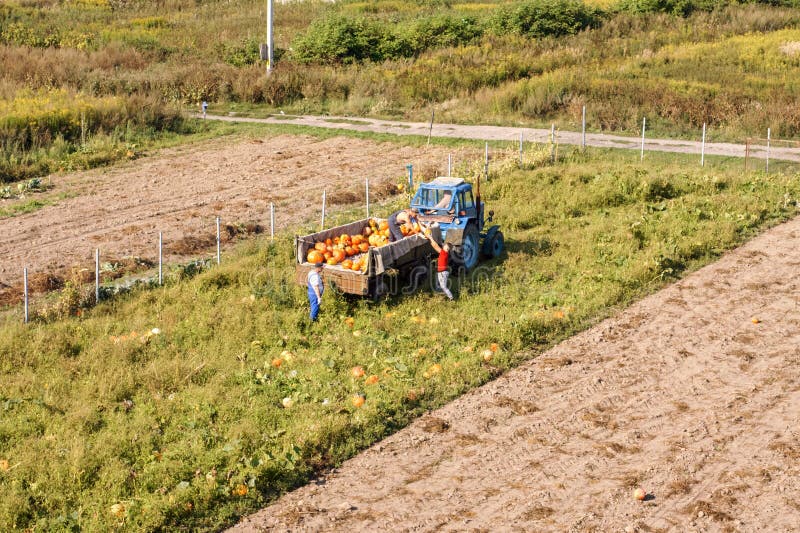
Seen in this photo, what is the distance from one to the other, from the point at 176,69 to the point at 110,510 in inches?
1628

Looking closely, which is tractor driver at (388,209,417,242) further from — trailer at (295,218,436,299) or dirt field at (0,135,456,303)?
dirt field at (0,135,456,303)

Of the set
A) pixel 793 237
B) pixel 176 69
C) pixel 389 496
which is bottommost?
pixel 389 496

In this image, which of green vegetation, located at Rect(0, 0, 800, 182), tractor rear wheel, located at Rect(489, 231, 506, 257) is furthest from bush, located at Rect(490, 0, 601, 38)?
tractor rear wheel, located at Rect(489, 231, 506, 257)

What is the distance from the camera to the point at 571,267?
65.7 feet

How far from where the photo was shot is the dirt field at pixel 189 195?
72.1 ft

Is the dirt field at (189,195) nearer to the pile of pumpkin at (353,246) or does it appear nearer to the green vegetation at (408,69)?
the green vegetation at (408,69)

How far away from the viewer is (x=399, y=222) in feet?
63.4

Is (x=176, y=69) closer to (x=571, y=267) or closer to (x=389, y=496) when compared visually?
(x=571, y=267)

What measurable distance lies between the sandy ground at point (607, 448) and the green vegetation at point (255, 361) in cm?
59

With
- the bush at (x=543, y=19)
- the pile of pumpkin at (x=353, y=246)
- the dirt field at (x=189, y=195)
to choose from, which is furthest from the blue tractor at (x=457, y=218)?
the bush at (x=543, y=19)

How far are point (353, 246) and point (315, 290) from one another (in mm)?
1891

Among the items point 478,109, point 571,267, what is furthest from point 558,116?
point 571,267

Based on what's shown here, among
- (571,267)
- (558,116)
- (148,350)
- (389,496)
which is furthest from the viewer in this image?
(558,116)

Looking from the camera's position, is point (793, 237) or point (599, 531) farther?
point (793, 237)
